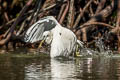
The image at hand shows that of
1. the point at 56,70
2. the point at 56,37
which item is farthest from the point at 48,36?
the point at 56,70

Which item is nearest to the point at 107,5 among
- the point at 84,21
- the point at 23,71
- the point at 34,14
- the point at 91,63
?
the point at 84,21

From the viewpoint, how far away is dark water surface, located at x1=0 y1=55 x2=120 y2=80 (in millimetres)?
7133

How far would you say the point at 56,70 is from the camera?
7.97 meters

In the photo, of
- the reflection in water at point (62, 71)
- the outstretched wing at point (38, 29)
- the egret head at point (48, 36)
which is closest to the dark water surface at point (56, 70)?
the reflection in water at point (62, 71)

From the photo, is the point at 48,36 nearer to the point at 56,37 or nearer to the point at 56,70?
the point at 56,37

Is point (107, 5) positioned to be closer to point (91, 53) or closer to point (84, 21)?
point (84, 21)

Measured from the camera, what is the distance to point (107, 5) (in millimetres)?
13766

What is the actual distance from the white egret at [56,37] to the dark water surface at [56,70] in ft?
3.44

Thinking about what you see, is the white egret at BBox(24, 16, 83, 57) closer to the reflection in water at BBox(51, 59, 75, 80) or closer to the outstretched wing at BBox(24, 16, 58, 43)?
the outstretched wing at BBox(24, 16, 58, 43)

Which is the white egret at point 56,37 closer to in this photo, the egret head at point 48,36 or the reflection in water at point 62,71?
the egret head at point 48,36

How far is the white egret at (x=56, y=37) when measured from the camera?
1084 centimetres

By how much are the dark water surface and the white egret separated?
1.05m

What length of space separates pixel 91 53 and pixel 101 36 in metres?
2.05

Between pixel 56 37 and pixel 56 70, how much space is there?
3.11m
